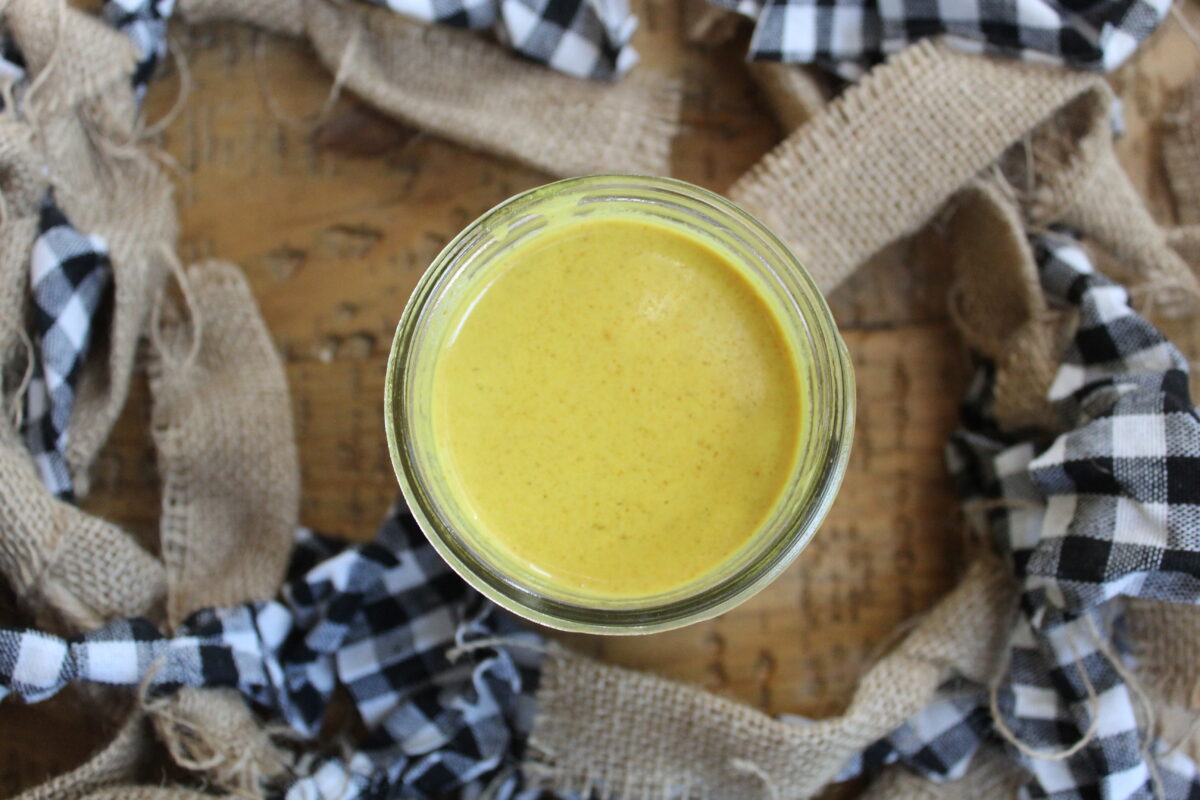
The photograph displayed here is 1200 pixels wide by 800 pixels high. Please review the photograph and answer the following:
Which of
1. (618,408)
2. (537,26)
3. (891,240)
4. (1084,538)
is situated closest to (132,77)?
(537,26)

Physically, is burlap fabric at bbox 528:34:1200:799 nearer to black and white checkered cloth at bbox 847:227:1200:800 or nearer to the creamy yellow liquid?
black and white checkered cloth at bbox 847:227:1200:800

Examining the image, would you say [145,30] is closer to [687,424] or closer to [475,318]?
[475,318]

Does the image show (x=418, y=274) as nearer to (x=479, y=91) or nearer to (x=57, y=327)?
(x=479, y=91)

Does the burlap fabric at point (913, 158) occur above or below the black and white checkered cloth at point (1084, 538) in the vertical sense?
above

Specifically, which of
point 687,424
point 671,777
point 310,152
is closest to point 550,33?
point 310,152

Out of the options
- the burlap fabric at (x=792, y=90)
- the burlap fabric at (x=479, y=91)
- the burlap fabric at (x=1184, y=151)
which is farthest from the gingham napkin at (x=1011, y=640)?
the burlap fabric at (x=479, y=91)

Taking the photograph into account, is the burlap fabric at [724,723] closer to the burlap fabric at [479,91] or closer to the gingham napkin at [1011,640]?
the gingham napkin at [1011,640]

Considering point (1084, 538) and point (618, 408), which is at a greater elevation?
point (618, 408)
